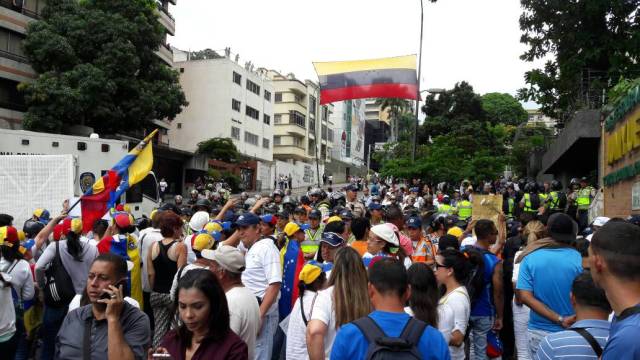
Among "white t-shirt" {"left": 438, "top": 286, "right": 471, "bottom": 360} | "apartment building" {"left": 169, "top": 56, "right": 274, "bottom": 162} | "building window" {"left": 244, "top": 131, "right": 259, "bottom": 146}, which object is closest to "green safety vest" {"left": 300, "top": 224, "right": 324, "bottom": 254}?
"white t-shirt" {"left": 438, "top": 286, "right": 471, "bottom": 360}

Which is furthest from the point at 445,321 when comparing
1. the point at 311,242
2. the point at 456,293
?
the point at 311,242

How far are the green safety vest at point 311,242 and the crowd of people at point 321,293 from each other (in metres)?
0.04

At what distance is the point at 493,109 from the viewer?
75.6 metres

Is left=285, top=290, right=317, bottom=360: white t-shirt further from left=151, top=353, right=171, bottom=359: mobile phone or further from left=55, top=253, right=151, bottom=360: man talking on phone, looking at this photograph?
left=151, top=353, right=171, bottom=359: mobile phone

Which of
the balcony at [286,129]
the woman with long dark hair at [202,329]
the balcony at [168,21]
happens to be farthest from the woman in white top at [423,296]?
the balcony at [286,129]

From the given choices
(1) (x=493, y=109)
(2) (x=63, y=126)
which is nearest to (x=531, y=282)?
(2) (x=63, y=126)

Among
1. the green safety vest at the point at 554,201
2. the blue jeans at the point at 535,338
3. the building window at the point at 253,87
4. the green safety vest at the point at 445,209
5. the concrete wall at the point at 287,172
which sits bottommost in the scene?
the blue jeans at the point at 535,338

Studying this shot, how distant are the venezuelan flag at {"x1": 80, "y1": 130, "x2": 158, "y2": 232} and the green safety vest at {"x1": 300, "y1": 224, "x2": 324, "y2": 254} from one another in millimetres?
2786

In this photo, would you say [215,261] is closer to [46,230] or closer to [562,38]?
[46,230]

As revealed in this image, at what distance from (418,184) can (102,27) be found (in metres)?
19.0

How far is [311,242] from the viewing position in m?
7.69

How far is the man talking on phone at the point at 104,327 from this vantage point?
3.26m

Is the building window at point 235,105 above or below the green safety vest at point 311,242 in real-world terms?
above

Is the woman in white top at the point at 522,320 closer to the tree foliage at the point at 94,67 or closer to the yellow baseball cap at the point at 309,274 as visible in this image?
the yellow baseball cap at the point at 309,274
